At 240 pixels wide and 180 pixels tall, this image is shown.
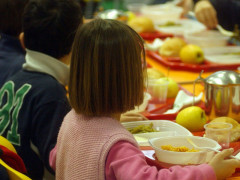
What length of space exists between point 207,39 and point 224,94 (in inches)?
43.2

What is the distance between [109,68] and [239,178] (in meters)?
0.46

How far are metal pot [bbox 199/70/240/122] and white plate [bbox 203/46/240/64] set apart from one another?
33.8 inches

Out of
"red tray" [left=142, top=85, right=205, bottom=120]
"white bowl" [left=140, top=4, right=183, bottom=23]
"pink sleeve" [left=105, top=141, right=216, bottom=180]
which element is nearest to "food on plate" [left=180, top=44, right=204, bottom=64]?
"red tray" [left=142, top=85, right=205, bottom=120]

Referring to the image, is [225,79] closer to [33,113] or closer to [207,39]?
[33,113]

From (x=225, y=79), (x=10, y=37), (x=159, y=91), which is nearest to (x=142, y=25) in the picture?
(x=10, y=37)

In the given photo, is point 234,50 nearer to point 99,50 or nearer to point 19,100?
point 19,100

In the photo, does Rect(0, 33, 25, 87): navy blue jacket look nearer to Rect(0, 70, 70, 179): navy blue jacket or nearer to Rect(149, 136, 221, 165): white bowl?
Rect(0, 70, 70, 179): navy blue jacket

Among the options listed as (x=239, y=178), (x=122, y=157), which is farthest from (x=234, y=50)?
(x=122, y=157)

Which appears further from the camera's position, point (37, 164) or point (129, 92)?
point (37, 164)

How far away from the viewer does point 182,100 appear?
176 cm

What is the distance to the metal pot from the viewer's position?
154 cm

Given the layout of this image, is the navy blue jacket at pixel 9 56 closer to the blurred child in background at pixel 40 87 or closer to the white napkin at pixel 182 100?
the blurred child in background at pixel 40 87

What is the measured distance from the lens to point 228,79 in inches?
60.6

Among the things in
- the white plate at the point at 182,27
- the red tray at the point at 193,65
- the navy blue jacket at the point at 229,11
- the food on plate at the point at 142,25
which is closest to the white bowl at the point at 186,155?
the red tray at the point at 193,65
